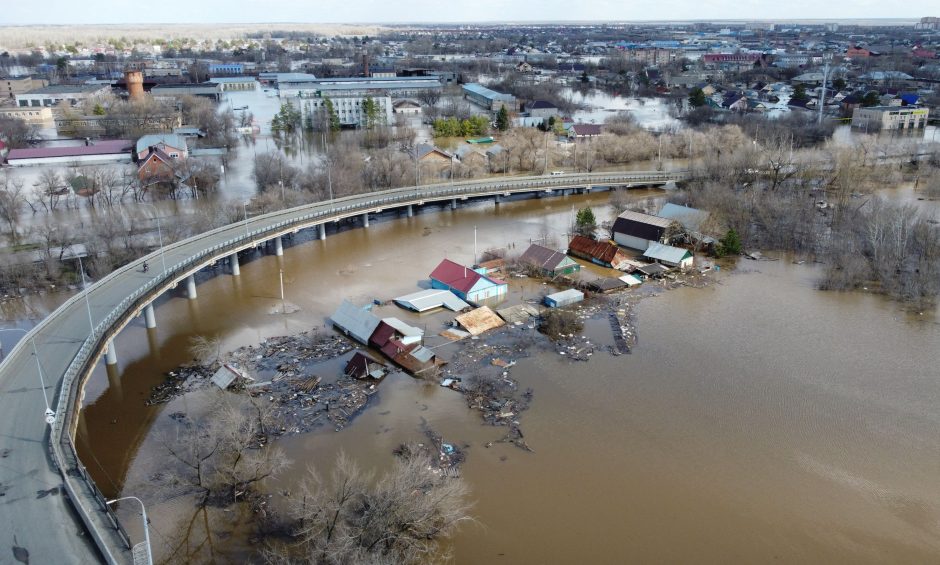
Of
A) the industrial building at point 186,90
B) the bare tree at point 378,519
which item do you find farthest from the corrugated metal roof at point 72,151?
the bare tree at point 378,519

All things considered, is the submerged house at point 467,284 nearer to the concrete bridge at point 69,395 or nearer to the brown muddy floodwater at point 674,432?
the brown muddy floodwater at point 674,432

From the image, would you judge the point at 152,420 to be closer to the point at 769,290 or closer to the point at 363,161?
the point at 769,290

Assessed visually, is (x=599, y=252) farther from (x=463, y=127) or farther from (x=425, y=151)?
(x=463, y=127)

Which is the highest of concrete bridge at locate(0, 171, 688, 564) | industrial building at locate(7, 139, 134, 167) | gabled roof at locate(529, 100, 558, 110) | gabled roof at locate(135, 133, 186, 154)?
gabled roof at locate(529, 100, 558, 110)

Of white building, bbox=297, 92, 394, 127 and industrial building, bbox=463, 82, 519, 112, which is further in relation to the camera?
industrial building, bbox=463, 82, 519, 112

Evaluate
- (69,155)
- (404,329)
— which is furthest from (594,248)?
(69,155)

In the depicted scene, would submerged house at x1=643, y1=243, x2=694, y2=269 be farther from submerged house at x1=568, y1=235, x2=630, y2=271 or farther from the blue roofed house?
the blue roofed house

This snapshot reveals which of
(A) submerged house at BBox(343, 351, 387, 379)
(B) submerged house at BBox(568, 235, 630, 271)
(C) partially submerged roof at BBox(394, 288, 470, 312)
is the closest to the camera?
(A) submerged house at BBox(343, 351, 387, 379)

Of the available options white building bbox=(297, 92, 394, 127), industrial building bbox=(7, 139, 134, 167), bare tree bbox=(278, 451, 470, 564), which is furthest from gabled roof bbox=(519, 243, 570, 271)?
white building bbox=(297, 92, 394, 127)
